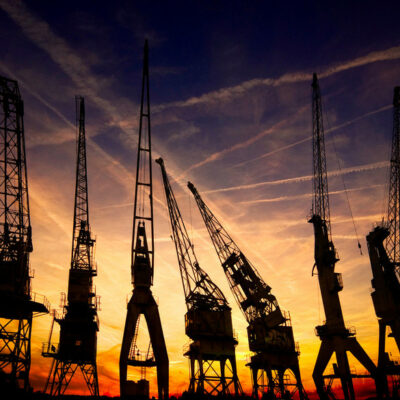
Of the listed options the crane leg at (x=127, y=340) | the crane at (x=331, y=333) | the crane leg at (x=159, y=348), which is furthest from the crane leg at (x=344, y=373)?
the crane leg at (x=127, y=340)

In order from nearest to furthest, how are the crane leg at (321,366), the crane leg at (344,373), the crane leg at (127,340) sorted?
1. the crane leg at (127,340)
2. the crane leg at (344,373)
3. the crane leg at (321,366)

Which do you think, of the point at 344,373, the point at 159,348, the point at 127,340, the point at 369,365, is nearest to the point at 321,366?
the point at 344,373

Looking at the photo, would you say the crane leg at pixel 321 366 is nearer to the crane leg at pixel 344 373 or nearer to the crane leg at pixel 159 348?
the crane leg at pixel 344 373

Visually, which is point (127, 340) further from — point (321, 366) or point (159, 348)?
point (321, 366)

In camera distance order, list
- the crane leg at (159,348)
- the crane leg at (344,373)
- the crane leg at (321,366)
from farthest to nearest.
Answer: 1. the crane leg at (321,366)
2. the crane leg at (344,373)
3. the crane leg at (159,348)

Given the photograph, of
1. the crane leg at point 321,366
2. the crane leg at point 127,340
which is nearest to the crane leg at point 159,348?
the crane leg at point 127,340

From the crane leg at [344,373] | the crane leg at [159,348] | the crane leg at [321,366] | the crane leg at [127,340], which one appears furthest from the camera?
the crane leg at [321,366]

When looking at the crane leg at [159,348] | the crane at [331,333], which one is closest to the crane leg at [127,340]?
the crane leg at [159,348]

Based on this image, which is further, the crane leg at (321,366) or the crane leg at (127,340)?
the crane leg at (321,366)

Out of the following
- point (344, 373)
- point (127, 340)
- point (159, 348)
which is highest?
point (127, 340)

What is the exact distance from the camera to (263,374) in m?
61.9

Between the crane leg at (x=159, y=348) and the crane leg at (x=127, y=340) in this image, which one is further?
the crane leg at (x=159, y=348)

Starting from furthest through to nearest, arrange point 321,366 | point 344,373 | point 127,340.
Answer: point 321,366 → point 344,373 → point 127,340

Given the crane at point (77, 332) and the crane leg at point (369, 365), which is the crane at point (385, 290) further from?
the crane at point (77, 332)
